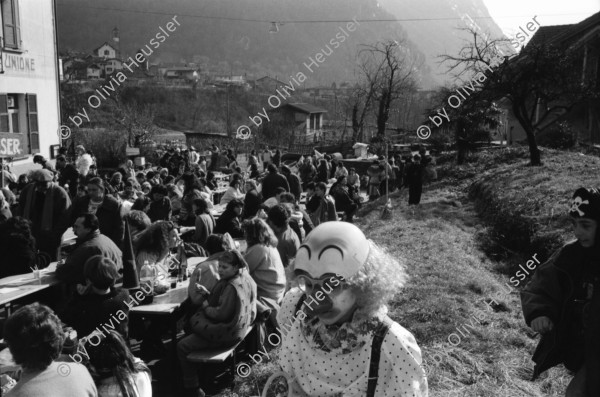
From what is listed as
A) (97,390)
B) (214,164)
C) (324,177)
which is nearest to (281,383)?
(97,390)

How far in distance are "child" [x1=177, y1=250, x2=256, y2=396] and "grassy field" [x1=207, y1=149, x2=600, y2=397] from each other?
0.48 meters

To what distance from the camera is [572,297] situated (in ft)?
10.8

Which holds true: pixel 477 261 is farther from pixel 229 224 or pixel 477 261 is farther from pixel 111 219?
pixel 111 219

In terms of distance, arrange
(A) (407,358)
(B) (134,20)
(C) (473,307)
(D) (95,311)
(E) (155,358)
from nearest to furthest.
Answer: (A) (407,358), (D) (95,311), (E) (155,358), (C) (473,307), (B) (134,20)

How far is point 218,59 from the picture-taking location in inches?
6570

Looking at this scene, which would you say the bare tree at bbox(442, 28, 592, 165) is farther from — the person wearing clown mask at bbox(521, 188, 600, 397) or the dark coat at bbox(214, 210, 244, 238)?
the person wearing clown mask at bbox(521, 188, 600, 397)

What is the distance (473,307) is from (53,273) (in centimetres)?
509

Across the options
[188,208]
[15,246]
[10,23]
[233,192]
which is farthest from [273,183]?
[10,23]

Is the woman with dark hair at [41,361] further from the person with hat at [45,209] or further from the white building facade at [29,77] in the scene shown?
the white building facade at [29,77]

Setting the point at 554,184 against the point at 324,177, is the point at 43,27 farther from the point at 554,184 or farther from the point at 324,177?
the point at 554,184

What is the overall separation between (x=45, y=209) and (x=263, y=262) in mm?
3619

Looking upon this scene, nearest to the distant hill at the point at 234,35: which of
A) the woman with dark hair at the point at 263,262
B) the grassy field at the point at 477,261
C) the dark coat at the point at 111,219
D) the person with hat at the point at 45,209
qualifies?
the grassy field at the point at 477,261

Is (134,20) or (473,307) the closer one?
(473,307)

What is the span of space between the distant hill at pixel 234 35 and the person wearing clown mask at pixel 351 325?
147385 millimetres
